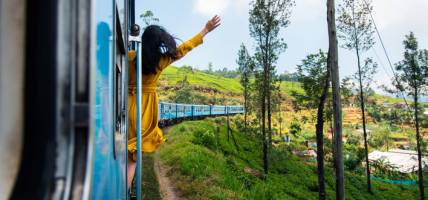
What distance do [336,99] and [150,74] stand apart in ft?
21.4

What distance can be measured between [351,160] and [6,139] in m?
35.2

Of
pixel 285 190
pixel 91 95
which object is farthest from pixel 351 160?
pixel 91 95

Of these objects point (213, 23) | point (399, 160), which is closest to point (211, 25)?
point (213, 23)

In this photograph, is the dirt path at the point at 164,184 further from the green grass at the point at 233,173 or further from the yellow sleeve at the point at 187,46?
the yellow sleeve at the point at 187,46

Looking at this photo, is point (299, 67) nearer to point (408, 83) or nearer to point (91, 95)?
point (408, 83)

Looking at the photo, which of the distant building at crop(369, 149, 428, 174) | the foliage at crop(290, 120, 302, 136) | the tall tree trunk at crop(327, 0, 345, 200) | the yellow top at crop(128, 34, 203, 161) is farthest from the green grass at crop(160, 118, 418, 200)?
the distant building at crop(369, 149, 428, 174)

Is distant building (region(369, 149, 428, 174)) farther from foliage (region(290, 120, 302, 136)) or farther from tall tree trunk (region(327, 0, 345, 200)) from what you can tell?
tall tree trunk (region(327, 0, 345, 200))

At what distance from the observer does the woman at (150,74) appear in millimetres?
2207

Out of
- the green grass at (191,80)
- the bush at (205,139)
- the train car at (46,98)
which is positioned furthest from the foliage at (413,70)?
the green grass at (191,80)

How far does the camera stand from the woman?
221 centimetres

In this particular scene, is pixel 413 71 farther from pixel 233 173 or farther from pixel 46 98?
pixel 46 98

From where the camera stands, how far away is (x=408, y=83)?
2228 centimetres

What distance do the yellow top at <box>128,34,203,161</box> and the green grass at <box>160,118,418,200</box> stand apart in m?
5.72

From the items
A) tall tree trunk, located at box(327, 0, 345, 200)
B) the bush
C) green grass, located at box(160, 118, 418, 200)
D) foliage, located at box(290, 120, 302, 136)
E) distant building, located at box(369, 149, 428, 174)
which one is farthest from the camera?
distant building, located at box(369, 149, 428, 174)
